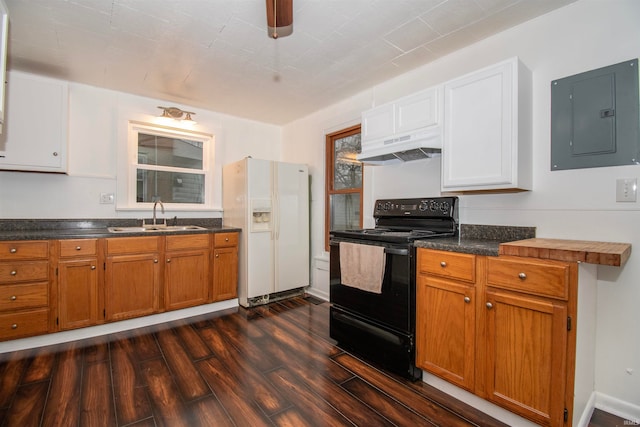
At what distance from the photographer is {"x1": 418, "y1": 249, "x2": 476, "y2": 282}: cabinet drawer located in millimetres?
1715

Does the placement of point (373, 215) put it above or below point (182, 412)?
above

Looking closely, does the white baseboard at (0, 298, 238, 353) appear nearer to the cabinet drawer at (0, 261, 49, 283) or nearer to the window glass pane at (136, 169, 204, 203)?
the cabinet drawer at (0, 261, 49, 283)

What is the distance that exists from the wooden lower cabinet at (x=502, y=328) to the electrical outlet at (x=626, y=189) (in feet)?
2.27

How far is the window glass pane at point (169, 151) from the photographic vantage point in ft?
11.6

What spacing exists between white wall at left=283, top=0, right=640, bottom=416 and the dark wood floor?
866mm

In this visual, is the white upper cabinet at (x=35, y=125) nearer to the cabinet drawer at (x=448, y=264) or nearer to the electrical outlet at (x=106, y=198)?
the electrical outlet at (x=106, y=198)

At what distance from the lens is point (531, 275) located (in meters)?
1.46

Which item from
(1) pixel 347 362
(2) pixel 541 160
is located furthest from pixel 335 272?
(2) pixel 541 160

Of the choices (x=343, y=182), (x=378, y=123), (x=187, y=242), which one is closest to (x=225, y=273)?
(x=187, y=242)

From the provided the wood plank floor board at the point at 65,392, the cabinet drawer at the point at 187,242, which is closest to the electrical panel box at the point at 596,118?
the cabinet drawer at the point at 187,242

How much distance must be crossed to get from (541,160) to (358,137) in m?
1.91

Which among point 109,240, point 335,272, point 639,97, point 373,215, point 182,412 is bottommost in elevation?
point 182,412

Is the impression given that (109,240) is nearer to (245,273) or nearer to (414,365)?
(245,273)

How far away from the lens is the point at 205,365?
7.11 feet
